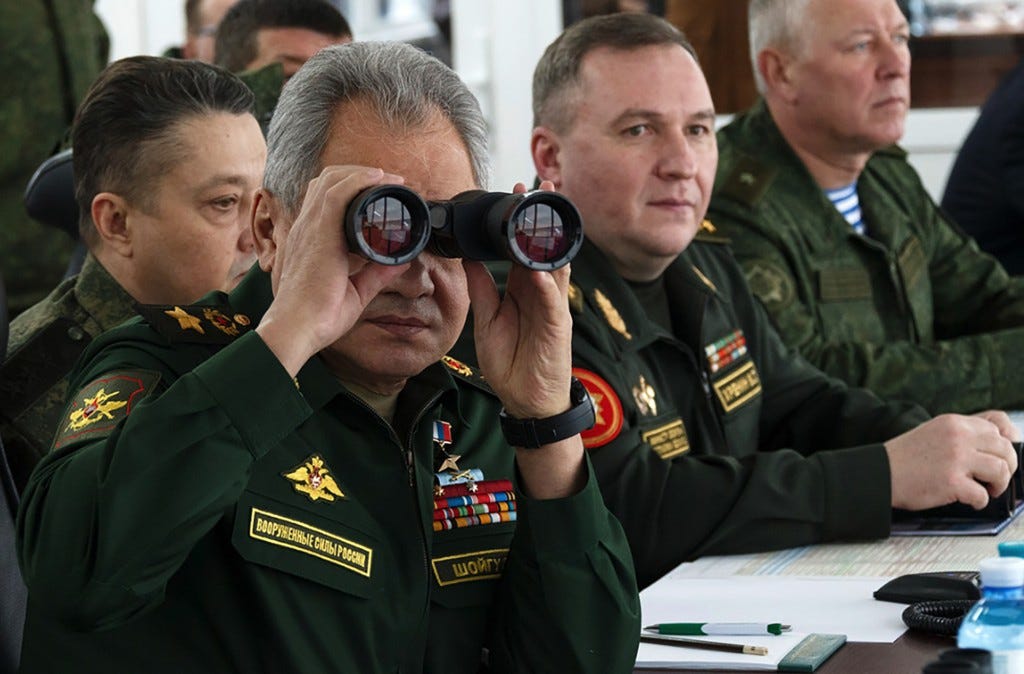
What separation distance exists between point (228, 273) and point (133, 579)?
1126 mm

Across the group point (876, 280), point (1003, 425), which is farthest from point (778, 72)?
point (1003, 425)

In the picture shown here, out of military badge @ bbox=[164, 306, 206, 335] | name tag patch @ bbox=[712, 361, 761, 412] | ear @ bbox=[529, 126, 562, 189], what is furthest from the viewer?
ear @ bbox=[529, 126, 562, 189]

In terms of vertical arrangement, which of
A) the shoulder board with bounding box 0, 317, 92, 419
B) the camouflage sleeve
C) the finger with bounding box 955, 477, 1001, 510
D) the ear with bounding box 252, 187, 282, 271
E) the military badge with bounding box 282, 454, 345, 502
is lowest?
the camouflage sleeve

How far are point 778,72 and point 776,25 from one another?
12 cm

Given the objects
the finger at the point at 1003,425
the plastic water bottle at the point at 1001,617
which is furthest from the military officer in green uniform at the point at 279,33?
the plastic water bottle at the point at 1001,617

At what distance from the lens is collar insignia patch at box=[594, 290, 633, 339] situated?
2.53 metres

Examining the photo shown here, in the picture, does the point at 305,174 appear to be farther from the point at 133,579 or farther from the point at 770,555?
the point at 770,555

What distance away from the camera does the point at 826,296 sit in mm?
3461

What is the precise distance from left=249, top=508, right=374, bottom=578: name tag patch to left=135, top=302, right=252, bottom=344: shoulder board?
199mm

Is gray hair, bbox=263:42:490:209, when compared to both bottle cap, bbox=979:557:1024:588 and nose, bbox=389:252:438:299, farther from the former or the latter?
bottle cap, bbox=979:557:1024:588

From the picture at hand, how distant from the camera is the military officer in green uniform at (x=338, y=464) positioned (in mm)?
1481

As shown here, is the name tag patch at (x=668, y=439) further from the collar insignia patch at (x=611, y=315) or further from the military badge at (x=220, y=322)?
the military badge at (x=220, y=322)

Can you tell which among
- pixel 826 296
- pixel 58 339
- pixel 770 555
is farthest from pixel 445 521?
pixel 826 296

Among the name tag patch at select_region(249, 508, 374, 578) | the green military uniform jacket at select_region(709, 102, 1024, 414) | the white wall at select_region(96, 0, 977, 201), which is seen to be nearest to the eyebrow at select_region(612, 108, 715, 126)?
the green military uniform jacket at select_region(709, 102, 1024, 414)
